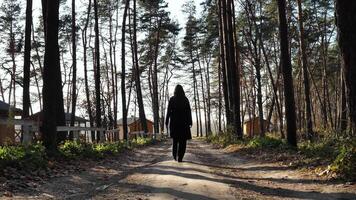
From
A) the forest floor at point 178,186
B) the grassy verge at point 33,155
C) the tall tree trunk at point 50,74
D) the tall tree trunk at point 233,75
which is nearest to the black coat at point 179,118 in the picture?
the forest floor at point 178,186

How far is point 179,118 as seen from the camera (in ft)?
39.8

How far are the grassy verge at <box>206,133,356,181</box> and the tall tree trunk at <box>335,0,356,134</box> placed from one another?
2.29 feet

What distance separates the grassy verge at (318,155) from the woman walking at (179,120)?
2523 millimetres

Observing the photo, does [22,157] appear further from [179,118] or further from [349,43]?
[349,43]

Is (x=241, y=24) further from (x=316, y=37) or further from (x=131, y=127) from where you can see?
(x=131, y=127)

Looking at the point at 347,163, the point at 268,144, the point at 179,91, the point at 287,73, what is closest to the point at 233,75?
the point at 268,144

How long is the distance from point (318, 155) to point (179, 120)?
11.7 ft

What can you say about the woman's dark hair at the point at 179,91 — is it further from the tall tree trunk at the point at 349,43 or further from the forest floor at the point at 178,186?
the tall tree trunk at the point at 349,43

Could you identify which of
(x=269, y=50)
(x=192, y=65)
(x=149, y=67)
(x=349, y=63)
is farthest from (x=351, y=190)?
(x=192, y=65)

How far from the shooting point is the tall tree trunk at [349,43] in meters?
8.51

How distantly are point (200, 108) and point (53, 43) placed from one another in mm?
A: 62013

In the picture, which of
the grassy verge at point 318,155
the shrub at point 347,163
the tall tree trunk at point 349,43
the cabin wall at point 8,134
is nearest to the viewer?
the shrub at point 347,163

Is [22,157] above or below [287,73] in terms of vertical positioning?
below

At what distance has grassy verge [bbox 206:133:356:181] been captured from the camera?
26.4ft
